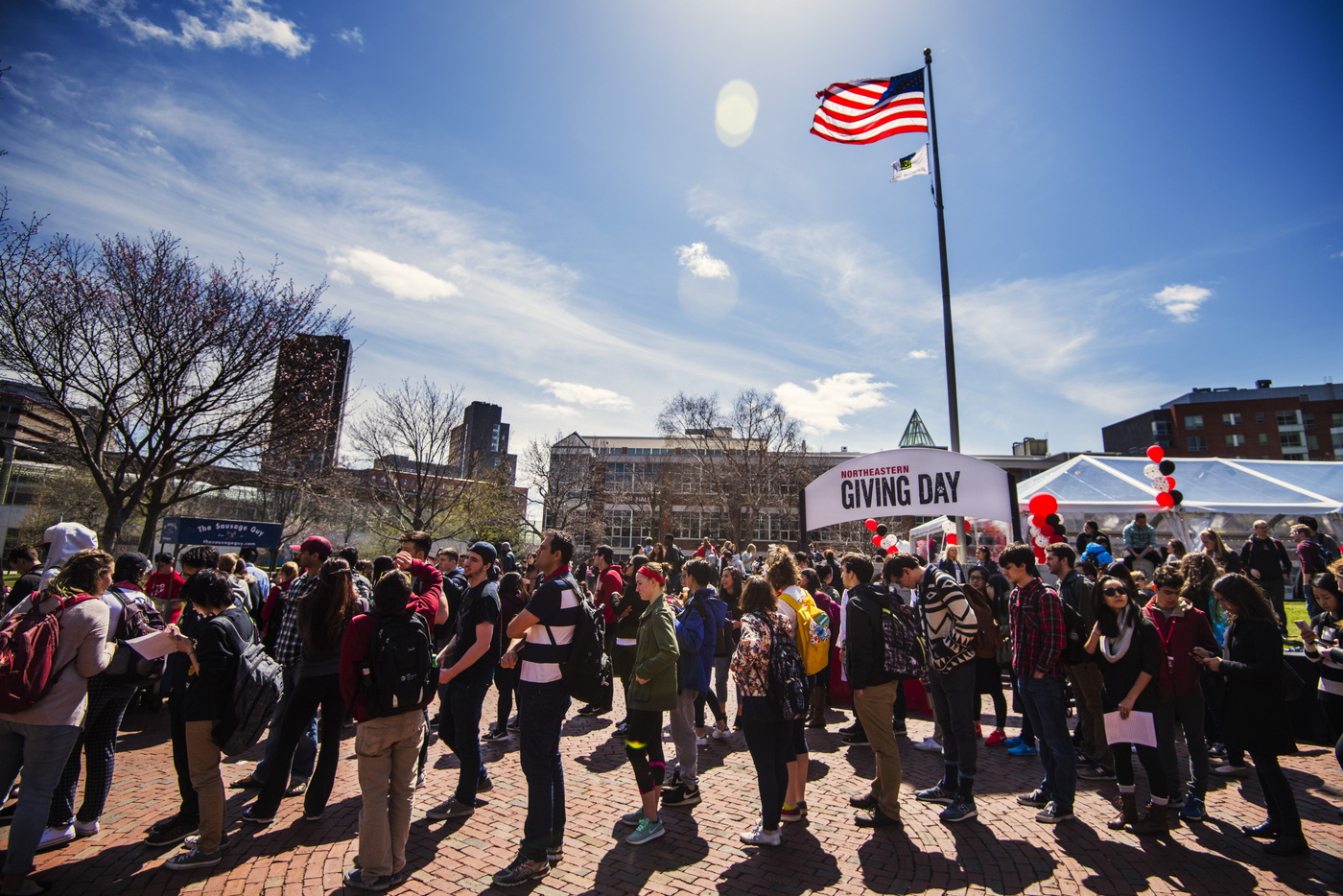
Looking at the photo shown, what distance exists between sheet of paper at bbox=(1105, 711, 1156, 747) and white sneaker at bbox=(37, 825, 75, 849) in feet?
23.6

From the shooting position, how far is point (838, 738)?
23.0 ft

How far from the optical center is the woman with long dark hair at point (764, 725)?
412 centimetres

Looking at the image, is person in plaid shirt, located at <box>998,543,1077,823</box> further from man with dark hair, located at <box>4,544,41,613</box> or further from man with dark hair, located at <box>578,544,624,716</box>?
man with dark hair, located at <box>4,544,41,613</box>

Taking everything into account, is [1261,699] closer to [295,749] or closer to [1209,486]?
[295,749]

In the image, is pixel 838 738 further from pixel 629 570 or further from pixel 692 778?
pixel 629 570

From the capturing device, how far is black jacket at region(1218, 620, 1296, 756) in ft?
13.4

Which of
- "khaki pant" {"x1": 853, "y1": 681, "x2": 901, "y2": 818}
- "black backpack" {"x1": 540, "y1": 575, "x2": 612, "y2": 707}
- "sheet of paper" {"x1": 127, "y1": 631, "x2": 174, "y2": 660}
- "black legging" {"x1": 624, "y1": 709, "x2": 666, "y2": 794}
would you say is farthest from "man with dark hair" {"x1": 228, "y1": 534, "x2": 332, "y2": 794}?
"khaki pant" {"x1": 853, "y1": 681, "x2": 901, "y2": 818}

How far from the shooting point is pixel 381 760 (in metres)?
3.58

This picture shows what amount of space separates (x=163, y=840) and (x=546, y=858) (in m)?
2.57

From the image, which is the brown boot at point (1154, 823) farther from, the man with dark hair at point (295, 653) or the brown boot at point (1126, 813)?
the man with dark hair at point (295, 653)

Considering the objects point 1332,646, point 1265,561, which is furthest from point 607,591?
point 1265,561

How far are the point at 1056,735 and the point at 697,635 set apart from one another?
279 cm

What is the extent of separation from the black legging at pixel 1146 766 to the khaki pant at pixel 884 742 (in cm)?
164

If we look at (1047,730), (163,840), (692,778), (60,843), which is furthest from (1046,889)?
(60,843)
